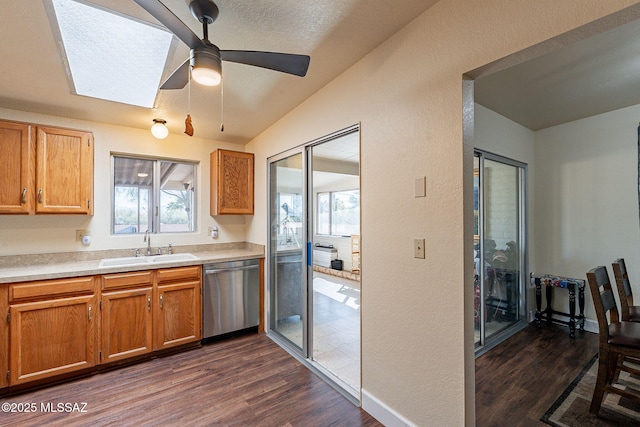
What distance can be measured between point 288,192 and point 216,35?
5.65 ft

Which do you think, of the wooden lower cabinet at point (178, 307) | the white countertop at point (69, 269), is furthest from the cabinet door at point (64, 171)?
the wooden lower cabinet at point (178, 307)

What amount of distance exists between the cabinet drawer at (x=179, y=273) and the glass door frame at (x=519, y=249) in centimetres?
297

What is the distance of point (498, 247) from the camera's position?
325 cm

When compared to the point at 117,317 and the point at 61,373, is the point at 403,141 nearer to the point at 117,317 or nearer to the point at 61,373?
the point at 117,317

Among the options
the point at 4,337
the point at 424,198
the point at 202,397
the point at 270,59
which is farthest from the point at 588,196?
the point at 4,337

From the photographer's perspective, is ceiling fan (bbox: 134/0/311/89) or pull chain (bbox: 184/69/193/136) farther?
pull chain (bbox: 184/69/193/136)

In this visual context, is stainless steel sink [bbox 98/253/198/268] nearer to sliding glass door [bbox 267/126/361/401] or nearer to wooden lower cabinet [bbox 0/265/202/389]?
wooden lower cabinet [bbox 0/265/202/389]

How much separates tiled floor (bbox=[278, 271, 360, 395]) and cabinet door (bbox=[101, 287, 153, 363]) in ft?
4.53

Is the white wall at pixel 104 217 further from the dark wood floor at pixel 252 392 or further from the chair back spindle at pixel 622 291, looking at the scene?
the chair back spindle at pixel 622 291

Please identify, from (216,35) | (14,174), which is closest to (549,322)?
(216,35)

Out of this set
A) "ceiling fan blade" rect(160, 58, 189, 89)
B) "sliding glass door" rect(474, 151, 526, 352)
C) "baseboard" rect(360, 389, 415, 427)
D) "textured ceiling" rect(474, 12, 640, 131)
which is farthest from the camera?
"sliding glass door" rect(474, 151, 526, 352)

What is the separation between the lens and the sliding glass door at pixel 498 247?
289 cm

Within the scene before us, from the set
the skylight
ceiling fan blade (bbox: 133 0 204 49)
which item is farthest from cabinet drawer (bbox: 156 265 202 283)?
ceiling fan blade (bbox: 133 0 204 49)

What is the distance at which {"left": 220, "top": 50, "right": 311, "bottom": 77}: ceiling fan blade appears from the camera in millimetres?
1400
